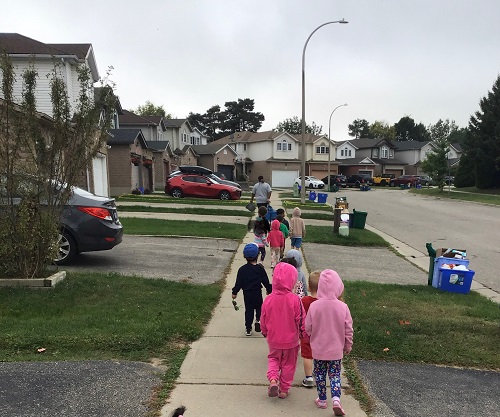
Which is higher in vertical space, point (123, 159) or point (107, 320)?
point (123, 159)

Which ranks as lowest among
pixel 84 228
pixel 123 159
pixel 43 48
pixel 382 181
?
pixel 84 228

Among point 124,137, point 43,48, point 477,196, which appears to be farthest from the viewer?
point 477,196

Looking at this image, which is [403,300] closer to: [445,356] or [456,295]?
[456,295]

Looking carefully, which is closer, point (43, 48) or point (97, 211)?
point (97, 211)

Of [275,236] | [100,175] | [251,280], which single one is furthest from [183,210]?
[251,280]

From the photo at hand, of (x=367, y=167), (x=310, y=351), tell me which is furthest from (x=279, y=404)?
(x=367, y=167)

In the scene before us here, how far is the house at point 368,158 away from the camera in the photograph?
66.8 metres

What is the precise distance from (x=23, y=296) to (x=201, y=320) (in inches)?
96.6

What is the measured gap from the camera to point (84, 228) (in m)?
7.54

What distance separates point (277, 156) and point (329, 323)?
5322 cm

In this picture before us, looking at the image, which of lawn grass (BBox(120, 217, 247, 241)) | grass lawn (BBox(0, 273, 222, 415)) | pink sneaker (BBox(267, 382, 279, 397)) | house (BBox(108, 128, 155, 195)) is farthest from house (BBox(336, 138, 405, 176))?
pink sneaker (BBox(267, 382, 279, 397))

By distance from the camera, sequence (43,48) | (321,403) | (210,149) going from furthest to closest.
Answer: (210,149) → (43,48) → (321,403)

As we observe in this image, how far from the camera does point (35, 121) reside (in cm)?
593

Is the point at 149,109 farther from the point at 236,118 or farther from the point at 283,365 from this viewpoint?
the point at 283,365
